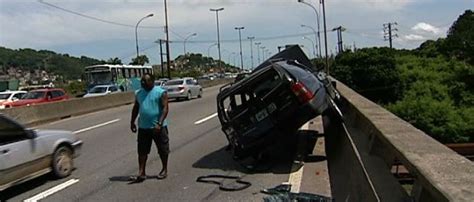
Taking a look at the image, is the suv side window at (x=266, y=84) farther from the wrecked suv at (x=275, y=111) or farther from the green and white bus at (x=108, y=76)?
the green and white bus at (x=108, y=76)

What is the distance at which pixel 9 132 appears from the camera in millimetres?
8375

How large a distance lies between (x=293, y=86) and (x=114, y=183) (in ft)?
11.0

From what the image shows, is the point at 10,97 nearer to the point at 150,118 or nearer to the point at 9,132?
the point at 9,132

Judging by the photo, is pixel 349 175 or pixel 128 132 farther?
pixel 128 132

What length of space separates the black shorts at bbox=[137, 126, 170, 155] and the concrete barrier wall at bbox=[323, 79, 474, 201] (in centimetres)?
275

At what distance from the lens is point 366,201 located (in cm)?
558

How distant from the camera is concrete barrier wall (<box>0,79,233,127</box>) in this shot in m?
21.6

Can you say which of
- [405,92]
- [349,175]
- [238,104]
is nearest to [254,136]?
[238,104]

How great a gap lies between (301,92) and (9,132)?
4.68 m

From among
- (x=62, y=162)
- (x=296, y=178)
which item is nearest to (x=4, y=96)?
(x=62, y=162)

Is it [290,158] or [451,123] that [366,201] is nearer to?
[290,158]

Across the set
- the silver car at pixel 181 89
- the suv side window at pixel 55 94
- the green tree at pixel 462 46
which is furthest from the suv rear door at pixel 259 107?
the green tree at pixel 462 46

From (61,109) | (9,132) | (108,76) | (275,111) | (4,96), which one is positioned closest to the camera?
(9,132)

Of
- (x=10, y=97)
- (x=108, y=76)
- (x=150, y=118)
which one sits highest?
(x=108, y=76)
